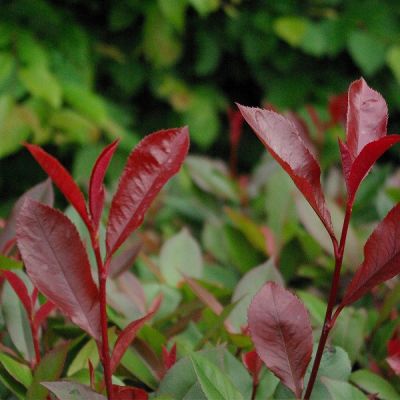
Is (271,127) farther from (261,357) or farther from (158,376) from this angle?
(158,376)

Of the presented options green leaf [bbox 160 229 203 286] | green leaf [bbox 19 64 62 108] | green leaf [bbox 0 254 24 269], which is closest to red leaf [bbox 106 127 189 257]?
green leaf [bbox 0 254 24 269]

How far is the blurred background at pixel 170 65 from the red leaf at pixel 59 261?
5.37 feet

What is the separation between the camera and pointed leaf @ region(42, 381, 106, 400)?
671 millimetres

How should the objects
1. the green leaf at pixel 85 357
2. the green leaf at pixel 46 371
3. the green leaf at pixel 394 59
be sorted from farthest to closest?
the green leaf at pixel 394 59 < the green leaf at pixel 85 357 < the green leaf at pixel 46 371

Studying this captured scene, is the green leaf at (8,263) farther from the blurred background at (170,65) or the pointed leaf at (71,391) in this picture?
the blurred background at (170,65)

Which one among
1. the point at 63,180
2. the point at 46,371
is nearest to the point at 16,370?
the point at 46,371

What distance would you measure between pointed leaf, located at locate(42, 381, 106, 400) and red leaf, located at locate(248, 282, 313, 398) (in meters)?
0.16

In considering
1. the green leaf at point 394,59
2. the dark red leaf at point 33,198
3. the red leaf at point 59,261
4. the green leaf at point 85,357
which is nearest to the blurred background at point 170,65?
the green leaf at point 394,59

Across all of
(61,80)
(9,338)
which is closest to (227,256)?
(9,338)

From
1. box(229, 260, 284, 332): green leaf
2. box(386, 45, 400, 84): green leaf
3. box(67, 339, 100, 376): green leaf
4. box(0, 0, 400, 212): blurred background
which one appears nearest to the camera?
box(67, 339, 100, 376): green leaf

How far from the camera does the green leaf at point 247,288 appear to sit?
0.96 m

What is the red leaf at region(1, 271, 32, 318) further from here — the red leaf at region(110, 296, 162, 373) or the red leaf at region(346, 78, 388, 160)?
the red leaf at region(346, 78, 388, 160)

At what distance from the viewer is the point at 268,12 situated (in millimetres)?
2906

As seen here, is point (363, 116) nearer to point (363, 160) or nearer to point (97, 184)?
point (363, 160)
